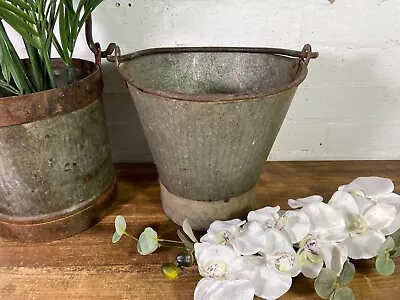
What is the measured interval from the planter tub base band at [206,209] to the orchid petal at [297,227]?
0.14 metres

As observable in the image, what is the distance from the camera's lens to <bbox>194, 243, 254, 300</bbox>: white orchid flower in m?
0.56

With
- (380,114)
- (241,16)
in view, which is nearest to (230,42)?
(241,16)

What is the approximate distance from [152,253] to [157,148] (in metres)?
0.17

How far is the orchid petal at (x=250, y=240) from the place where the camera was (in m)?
0.58

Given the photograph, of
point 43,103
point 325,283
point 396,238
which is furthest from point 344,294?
point 43,103

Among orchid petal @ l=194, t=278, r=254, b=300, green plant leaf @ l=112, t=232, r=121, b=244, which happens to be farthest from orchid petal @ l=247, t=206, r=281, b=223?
green plant leaf @ l=112, t=232, r=121, b=244

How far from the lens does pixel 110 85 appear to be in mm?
930

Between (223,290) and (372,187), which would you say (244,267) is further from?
(372,187)

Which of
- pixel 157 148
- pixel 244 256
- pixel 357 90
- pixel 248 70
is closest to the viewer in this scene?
pixel 244 256

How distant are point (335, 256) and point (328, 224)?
4 cm

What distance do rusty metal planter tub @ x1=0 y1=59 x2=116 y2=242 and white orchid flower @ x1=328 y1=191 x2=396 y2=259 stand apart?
0.41m

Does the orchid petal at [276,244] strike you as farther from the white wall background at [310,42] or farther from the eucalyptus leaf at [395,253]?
the white wall background at [310,42]

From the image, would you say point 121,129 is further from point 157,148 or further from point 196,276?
point 196,276

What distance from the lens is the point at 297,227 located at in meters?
0.60
